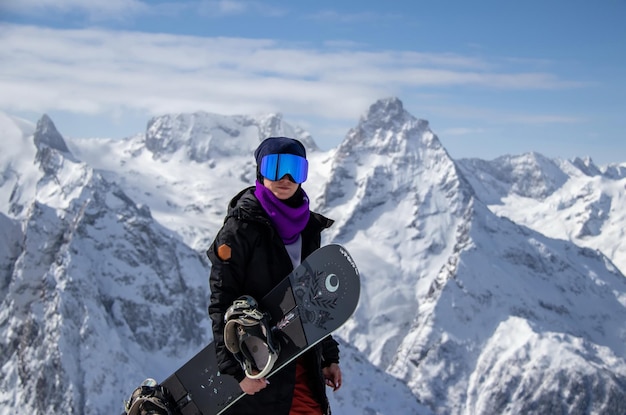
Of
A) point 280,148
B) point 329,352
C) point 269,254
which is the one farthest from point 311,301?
point 280,148

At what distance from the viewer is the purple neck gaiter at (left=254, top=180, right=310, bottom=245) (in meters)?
7.72

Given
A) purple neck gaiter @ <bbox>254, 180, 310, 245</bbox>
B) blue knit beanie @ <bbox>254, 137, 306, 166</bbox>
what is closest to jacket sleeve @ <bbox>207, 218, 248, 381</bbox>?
purple neck gaiter @ <bbox>254, 180, 310, 245</bbox>

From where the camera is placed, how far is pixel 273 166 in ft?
25.5

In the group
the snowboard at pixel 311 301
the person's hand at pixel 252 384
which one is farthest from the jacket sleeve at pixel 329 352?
the person's hand at pixel 252 384

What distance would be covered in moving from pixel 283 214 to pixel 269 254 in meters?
0.45

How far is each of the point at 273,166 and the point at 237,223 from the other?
754 millimetres

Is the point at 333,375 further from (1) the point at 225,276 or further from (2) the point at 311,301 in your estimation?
(1) the point at 225,276

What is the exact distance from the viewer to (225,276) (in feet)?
24.5

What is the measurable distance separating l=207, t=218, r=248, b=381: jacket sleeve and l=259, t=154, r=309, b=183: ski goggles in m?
0.67

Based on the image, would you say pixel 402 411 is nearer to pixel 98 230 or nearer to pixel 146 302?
pixel 146 302

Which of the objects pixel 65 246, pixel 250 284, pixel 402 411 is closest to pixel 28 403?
pixel 65 246

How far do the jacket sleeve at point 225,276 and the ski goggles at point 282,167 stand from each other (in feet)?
2.20

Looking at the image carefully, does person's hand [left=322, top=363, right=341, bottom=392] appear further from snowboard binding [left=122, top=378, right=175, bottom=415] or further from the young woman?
snowboard binding [left=122, top=378, right=175, bottom=415]

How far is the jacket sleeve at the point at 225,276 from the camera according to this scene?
742cm
